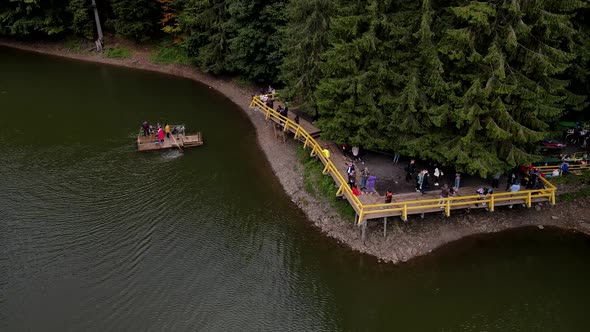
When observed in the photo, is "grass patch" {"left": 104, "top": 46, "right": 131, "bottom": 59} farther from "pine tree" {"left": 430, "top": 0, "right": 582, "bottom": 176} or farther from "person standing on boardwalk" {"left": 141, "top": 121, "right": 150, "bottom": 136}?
"pine tree" {"left": 430, "top": 0, "right": 582, "bottom": 176}

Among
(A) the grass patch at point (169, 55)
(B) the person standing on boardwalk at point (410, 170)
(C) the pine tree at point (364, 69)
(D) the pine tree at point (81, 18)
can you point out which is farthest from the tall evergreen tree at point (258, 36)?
(D) the pine tree at point (81, 18)

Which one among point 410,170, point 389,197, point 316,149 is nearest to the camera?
point 389,197

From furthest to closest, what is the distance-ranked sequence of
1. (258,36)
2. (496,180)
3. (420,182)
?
1. (258,36)
2. (496,180)
3. (420,182)

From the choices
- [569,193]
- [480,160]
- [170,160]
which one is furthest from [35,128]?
[569,193]

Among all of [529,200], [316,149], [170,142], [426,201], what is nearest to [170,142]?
[170,142]

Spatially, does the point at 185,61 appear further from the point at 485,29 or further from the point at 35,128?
the point at 485,29

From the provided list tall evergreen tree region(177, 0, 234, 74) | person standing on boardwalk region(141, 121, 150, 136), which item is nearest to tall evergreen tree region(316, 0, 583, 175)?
person standing on boardwalk region(141, 121, 150, 136)

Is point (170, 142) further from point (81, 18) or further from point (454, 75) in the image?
point (81, 18)
